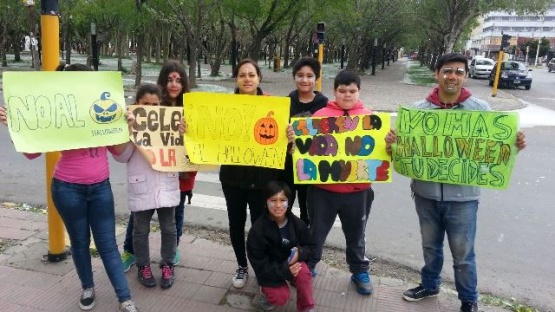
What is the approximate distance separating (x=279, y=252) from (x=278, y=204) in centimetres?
36

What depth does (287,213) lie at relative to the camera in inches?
129

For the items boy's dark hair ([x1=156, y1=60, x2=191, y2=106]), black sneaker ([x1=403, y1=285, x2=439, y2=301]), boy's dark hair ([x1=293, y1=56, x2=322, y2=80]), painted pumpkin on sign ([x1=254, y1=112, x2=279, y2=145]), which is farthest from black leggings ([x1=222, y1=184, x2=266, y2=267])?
black sneaker ([x1=403, y1=285, x2=439, y2=301])

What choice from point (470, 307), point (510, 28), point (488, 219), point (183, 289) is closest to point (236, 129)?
point (183, 289)

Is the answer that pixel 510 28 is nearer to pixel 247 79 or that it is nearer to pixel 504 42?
pixel 504 42

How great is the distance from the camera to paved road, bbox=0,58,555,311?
13.6 feet

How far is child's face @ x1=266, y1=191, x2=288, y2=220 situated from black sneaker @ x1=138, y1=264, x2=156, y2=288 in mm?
1135

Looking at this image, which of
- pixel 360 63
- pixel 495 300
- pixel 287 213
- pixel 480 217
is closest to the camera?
pixel 287 213

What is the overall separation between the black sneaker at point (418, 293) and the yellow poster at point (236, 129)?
1.37 m

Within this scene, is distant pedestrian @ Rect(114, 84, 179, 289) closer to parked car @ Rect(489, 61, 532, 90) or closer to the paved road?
the paved road

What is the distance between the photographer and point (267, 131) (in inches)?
136

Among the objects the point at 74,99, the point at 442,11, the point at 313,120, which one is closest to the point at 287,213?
the point at 313,120

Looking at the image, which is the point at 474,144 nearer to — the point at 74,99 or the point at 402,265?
the point at 402,265

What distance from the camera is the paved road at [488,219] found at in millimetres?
4133

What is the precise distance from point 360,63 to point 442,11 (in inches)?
304
